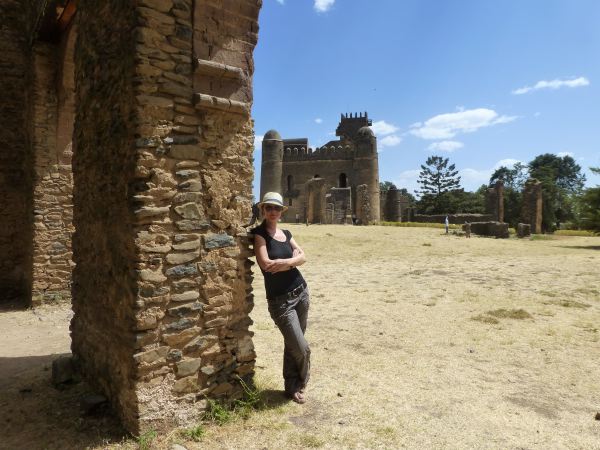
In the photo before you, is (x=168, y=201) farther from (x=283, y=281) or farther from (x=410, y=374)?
(x=410, y=374)

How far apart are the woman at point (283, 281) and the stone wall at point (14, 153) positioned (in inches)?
285

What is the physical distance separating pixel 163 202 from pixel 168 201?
0.15 ft

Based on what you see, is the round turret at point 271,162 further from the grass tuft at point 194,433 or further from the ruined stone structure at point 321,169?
the grass tuft at point 194,433

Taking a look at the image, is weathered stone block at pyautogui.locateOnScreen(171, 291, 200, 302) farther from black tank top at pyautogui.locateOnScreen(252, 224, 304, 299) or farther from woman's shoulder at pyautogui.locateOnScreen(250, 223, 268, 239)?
woman's shoulder at pyautogui.locateOnScreen(250, 223, 268, 239)

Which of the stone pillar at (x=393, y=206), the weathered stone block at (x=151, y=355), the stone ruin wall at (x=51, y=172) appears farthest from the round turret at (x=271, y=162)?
the weathered stone block at (x=151, y=355)

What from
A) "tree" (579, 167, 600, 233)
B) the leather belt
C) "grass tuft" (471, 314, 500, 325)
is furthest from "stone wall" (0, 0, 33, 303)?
"tree" (579, 167, 600, 233)

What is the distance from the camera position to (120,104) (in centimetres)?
370

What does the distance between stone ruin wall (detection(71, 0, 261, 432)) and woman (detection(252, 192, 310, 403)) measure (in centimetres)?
22

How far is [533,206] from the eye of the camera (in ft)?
97.3

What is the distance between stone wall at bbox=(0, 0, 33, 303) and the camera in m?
8.96

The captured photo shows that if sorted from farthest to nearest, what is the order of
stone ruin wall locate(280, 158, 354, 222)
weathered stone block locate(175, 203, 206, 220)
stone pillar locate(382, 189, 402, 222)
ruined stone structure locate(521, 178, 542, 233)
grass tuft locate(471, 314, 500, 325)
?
1. stone ruin wall locate(280, 158, 354, 222)
2. stone pillar locate(382, 189, 402, 222)
3. ruined stone structure locate(521, 178, 542, 233)
4. grass tuft locate(471, 314, 500, 325)
5. weathered stone block locate(175, 203, 206, 220)

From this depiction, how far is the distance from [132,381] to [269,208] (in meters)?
1.98

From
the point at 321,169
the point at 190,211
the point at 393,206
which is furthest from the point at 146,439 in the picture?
the point at 321,169

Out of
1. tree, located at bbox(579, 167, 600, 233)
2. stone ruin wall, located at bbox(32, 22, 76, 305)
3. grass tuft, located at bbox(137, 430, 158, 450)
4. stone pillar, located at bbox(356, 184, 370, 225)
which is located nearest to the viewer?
grass tuft, located at bbox(137, 430, 158, 450)
